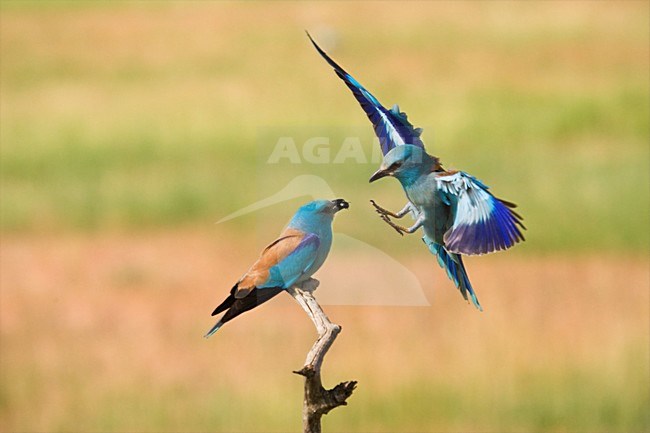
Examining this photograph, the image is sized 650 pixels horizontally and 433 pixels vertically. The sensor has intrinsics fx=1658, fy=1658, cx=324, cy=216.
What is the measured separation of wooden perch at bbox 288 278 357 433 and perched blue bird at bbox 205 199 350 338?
5 centimetres

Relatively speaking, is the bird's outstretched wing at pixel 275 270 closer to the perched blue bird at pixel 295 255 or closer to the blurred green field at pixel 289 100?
the perched blue bird at pixel 295 255

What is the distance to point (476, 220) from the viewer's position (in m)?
4.53

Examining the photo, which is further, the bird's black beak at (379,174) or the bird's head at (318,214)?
the bird's head at (318,214)

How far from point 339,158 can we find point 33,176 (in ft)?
52.0

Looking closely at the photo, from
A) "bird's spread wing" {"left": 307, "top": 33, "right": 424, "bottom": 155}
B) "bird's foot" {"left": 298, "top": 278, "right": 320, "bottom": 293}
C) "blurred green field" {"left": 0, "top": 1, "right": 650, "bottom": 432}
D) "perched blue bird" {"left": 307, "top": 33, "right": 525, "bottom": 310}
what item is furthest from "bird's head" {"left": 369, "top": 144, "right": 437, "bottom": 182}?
"bird's foot" {"left": 298, "top": 278, "right": 320, "bottom": 293}

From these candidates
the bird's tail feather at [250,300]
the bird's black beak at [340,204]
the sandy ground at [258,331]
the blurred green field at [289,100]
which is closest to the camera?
the bird's black beak at [340,204]

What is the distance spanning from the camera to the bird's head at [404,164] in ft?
15.0

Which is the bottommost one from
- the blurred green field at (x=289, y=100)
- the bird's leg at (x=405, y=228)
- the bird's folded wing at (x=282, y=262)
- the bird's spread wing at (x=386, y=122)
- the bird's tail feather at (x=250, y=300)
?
the bird's tail feather at (x=250, y=300)

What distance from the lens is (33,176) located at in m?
20.2

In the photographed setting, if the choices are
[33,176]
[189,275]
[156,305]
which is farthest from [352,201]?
[33,176]

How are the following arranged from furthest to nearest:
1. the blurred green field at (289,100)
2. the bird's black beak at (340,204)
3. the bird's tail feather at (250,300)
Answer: the blurred green field at (289,100) → the bird's tail feather at (250,300) → the bird's black beak at (340,204)

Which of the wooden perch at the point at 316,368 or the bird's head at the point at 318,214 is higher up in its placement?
the bird's head at the point at 318,214

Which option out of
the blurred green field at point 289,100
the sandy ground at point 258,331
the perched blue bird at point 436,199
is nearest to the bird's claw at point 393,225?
the perched blue bird at point 436,199

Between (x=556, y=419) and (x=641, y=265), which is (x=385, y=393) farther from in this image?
(x=641, y=265)
